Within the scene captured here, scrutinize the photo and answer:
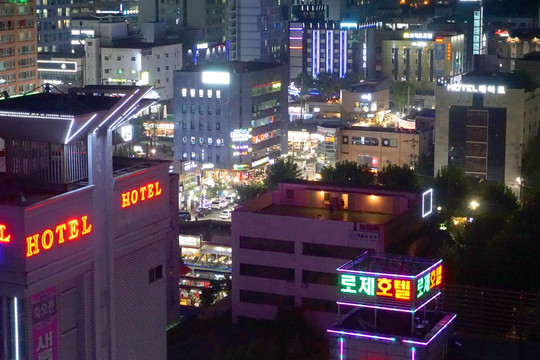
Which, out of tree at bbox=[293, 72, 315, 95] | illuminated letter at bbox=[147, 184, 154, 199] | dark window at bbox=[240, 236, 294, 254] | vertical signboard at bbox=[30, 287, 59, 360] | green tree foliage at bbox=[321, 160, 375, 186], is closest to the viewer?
vertical signboard at bbox=[30, 287, 59, 360]

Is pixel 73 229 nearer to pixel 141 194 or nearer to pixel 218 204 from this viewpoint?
pixel 141 194

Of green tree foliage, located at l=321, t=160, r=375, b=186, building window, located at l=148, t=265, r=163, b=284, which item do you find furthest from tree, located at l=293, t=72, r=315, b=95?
building window, located at l=148, t=265, r=163, b=284

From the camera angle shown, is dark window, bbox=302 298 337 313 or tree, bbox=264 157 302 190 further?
tree, bbox=264 157 302 190

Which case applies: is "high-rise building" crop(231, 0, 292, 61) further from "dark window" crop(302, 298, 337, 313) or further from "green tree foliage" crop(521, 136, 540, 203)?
"dark window" crop(302, 298, 337, 313)

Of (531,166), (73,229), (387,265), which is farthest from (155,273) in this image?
(531,166)

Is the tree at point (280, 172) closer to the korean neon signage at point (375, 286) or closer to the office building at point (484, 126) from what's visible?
the office building at point (484, 126)

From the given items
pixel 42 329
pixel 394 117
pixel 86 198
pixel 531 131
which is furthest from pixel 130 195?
pixel 394 117

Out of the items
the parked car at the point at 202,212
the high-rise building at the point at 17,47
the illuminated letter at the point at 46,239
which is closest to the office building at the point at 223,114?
the parked car at the point at 202,212
